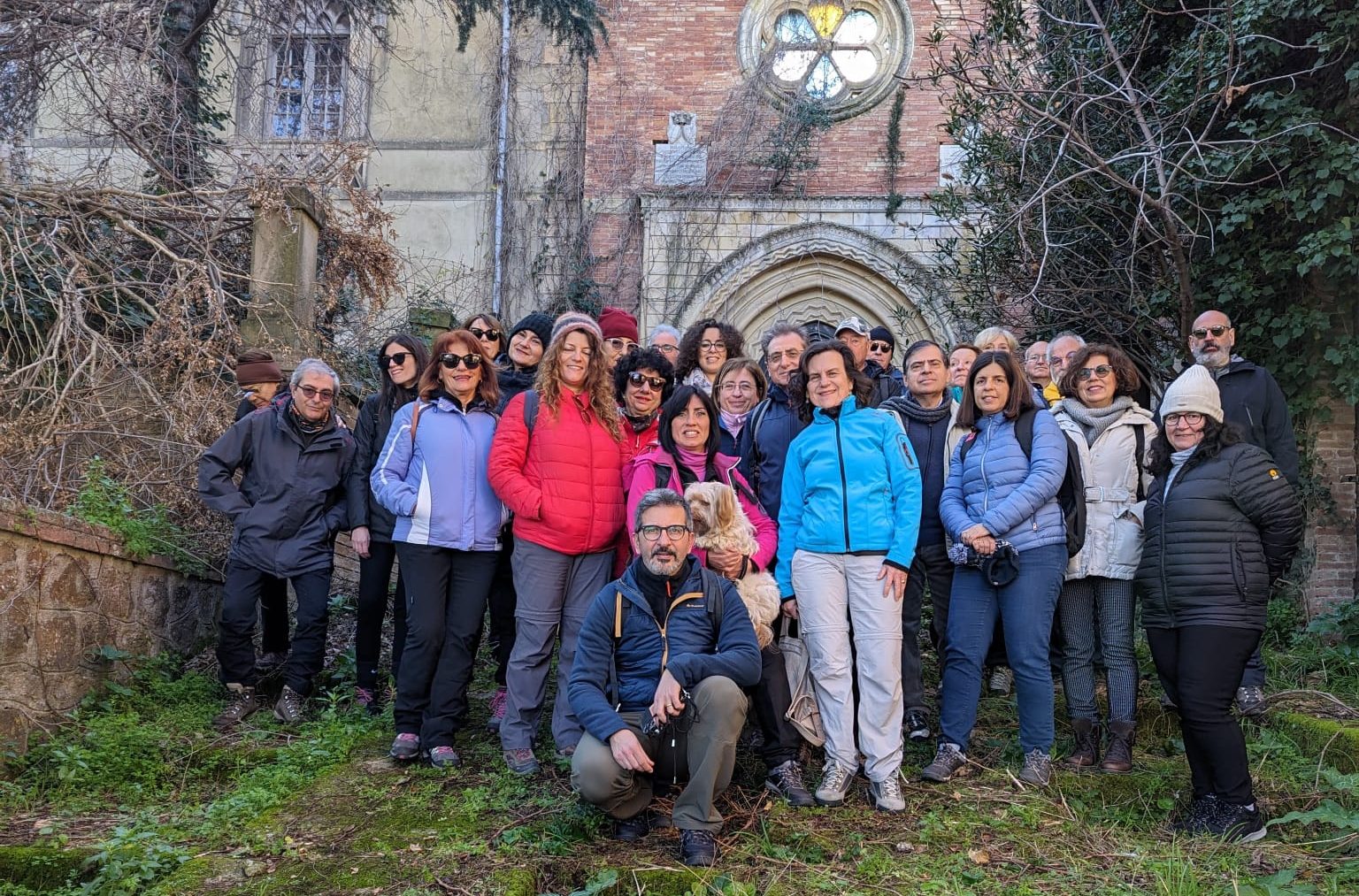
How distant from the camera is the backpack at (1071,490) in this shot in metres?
4.39

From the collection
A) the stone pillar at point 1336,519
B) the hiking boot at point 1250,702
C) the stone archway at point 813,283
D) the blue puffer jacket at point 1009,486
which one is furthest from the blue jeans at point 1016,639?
the stone archway at point 813,283

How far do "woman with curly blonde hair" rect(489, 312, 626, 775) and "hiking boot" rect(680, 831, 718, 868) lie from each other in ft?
2.99

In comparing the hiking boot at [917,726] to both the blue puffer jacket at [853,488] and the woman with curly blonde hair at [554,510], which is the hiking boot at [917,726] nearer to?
the blue puffer jacket at [853,488]

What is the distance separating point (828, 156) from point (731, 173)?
4.16ft

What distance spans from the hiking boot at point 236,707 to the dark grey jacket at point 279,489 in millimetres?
622

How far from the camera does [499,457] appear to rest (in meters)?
4.45

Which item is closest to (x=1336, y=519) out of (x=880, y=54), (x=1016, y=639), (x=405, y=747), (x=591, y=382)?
(x=1016, y=639)

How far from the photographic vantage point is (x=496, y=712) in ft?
16.4

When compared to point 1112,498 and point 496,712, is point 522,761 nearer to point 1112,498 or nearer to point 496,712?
point 496,712

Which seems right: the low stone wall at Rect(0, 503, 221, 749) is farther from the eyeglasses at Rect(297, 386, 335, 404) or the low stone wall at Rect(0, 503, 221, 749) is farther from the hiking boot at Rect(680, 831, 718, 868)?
the hiking boot at Rect(680, 831, 718, 868)

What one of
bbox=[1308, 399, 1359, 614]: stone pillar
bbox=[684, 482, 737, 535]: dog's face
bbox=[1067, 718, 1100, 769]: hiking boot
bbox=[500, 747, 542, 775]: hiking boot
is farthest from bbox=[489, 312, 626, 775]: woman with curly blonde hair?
bbox=[1308, 399, 1359, 614]: stone pillar

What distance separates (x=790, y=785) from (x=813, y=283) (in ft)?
28.7

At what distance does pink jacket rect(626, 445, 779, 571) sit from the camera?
4.32m

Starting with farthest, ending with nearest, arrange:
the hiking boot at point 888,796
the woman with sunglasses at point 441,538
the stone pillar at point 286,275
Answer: the stone pillar at point 286,275 < the woman with sunglasses at point 441,538 < the hiking boot at point 888,796
